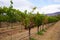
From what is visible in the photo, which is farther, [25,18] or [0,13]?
[0,13]

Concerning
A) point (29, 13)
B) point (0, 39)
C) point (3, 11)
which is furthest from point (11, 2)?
point (3, 11)

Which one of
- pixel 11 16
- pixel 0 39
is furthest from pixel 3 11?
pixel 11 16

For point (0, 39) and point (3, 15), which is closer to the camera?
point (0, 39)

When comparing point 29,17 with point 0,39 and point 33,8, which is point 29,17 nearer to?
point 33,8

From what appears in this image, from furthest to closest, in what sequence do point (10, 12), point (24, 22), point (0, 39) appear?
1. point (0, 39)
2. point (24, 22)
3. point (10, 12)

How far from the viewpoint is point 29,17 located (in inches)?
958

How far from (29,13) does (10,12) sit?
2888 millimetres

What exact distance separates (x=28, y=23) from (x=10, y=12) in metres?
3.20

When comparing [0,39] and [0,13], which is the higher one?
[0,13]

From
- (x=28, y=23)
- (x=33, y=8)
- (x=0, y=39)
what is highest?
Result: (x=33, y=8)

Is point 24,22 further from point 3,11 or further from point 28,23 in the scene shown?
point 3,11

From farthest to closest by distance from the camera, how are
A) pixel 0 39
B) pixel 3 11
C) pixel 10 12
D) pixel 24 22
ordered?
pixel 3 11 < pixel 0 39 < pixel 24 22 < pixel 10 12

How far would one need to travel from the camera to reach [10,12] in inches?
864

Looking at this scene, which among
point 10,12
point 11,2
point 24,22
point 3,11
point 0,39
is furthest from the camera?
point 3,11
